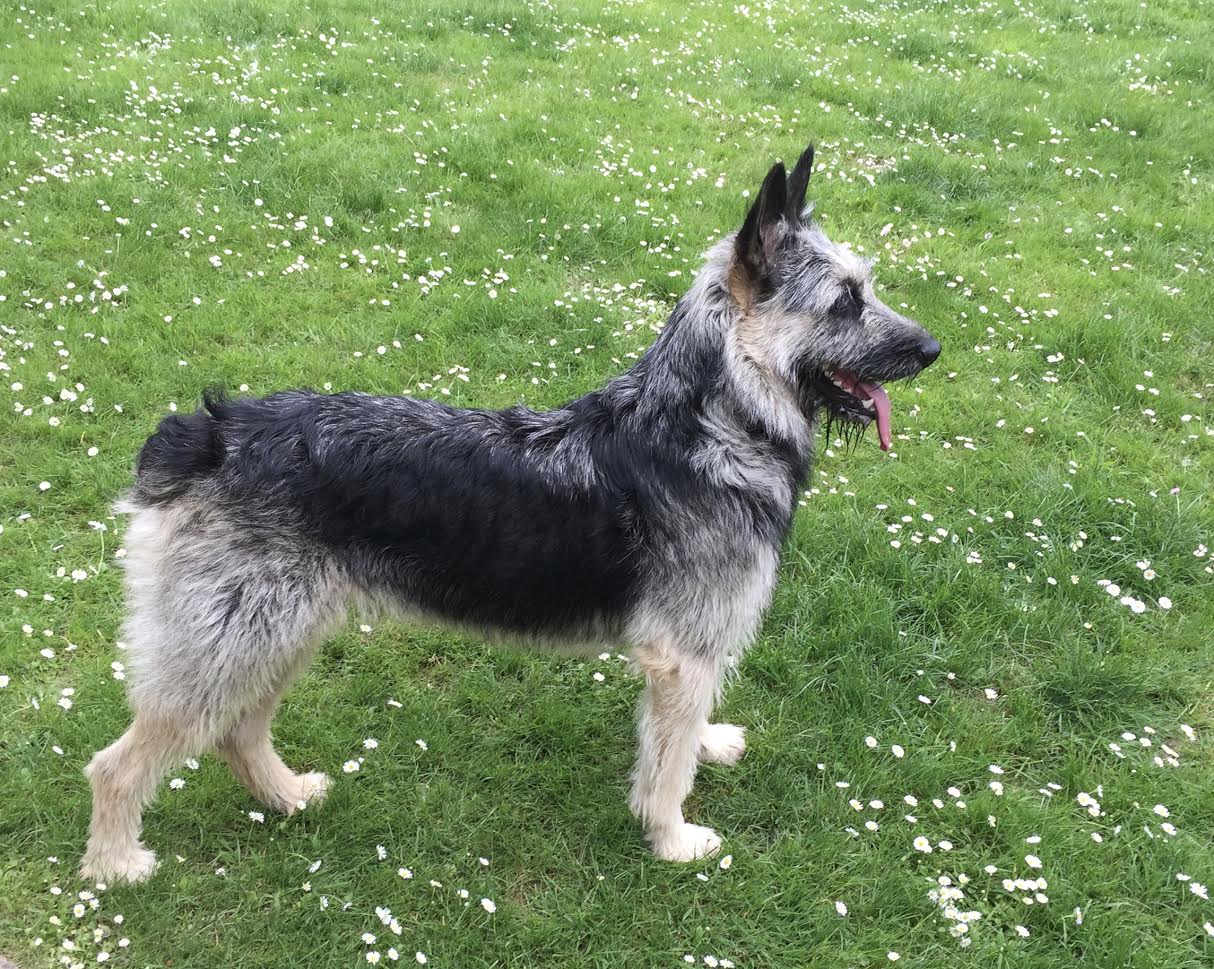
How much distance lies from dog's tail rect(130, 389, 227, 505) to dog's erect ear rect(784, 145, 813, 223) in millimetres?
2272

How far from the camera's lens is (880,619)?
15.0ft

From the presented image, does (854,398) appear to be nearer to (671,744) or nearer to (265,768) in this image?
(671,744)

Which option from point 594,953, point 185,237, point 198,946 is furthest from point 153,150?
point 594,953

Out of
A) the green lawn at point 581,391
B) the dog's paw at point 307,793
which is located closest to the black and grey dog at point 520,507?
the dog's paw at point 307,793

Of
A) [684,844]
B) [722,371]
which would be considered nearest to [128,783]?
[684,844]

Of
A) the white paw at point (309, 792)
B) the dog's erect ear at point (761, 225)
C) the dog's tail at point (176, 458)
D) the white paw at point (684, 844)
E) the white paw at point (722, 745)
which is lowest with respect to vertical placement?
the white paw at point (309, 792)

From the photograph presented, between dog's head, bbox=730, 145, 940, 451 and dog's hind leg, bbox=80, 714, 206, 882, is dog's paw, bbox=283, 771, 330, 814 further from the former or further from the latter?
dog's head, bbox=730, 145, 940, 451

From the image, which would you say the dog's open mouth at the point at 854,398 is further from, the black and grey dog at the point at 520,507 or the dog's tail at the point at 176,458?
the dog's tail at the point at 176,458

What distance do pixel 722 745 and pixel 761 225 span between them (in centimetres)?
235

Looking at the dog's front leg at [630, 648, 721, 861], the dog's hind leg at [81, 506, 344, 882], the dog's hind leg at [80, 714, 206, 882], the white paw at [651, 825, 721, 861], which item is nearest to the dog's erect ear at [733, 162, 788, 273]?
the dog's front leg at [630, 648, 721, 861]

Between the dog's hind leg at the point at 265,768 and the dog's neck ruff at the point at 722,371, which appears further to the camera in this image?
the dog's hind leg at the point at 265,768

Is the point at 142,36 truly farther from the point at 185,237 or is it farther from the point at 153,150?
the point at 185,237

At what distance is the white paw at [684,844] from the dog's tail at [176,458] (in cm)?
235

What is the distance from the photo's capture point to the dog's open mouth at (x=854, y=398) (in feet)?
11.0
